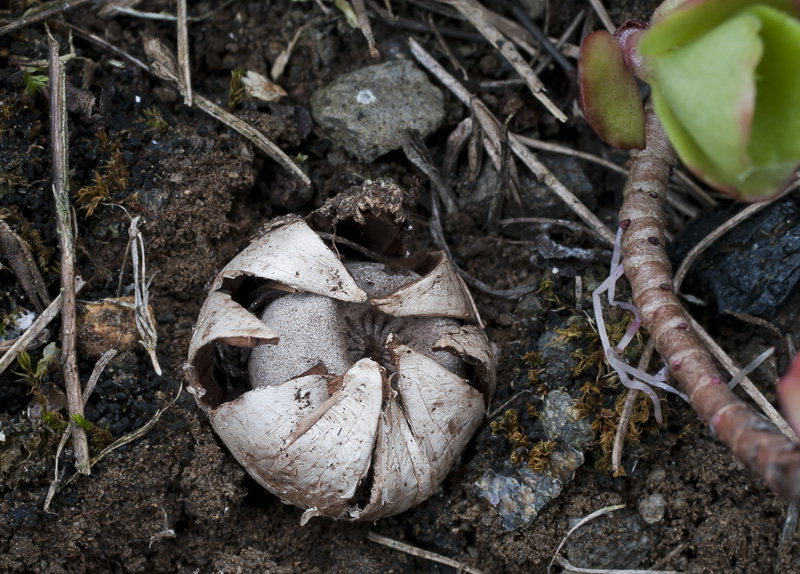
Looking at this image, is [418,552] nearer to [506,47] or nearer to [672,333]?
[672,333]

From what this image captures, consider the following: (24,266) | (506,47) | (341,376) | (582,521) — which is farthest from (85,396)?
(506,47)

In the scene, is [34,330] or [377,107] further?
[377,107]

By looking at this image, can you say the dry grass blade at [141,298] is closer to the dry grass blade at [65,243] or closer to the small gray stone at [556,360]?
the dry grass blade at [65,243]

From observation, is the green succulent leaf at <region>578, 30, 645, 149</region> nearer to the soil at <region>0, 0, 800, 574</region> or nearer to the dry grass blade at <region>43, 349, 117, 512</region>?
the soil at <region>0, 0, 800, 574</region>

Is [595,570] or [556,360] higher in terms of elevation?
[556,360]

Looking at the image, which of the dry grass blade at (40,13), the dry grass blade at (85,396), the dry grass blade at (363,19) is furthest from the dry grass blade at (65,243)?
the dry grass blade at (363,19)
